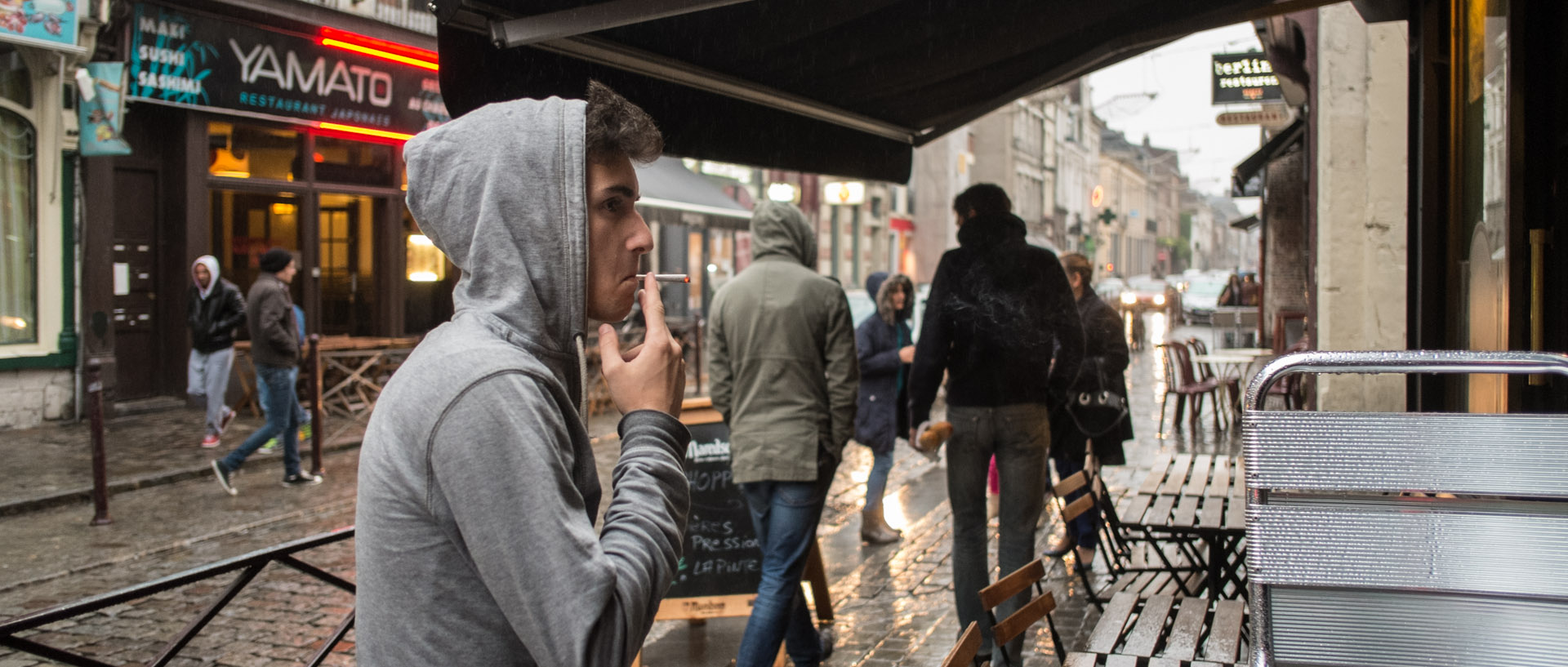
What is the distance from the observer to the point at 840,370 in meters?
4.65

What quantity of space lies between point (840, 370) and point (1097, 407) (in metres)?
2.62

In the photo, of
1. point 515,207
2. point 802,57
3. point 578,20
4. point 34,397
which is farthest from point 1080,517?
point 34,397

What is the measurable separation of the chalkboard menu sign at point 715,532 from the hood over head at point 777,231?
1.03 metres

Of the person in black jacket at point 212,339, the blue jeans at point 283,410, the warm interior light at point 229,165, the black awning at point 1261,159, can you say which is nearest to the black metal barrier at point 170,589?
the blue jeans at point 283,410

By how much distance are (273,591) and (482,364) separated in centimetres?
540

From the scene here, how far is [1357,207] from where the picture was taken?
6.79 m

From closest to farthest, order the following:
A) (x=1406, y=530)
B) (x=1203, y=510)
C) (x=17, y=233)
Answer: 1. (x=1406, y=530)
2. (x=1203, y=510)
3. (x=17, y=233)

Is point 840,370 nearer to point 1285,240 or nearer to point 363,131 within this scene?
point 363,131

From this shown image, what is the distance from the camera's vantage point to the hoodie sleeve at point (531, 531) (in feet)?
4.58

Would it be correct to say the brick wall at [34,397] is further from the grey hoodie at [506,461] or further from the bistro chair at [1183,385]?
the grey hoodie at [506,461]

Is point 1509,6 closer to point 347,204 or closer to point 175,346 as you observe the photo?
point 175,346

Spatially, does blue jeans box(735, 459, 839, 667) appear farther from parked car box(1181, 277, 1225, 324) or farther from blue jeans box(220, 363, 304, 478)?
parked car box(1181, 277, 1225, 324)

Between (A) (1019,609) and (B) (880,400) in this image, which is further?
(B) (880,400)

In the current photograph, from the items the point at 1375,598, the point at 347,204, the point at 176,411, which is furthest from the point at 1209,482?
Answer: the point at 347,204
